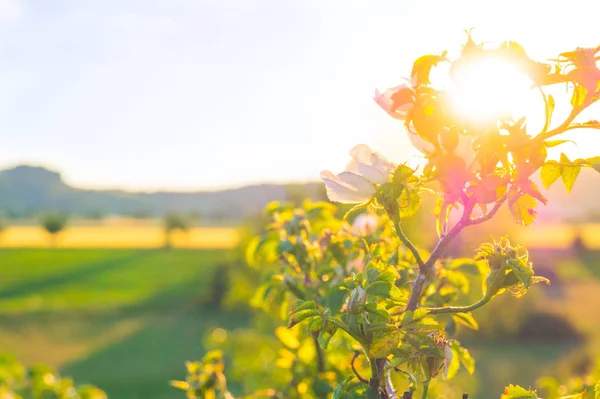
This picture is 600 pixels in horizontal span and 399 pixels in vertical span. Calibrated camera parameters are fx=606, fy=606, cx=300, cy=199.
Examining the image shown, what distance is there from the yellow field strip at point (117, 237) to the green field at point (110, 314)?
18.6ft

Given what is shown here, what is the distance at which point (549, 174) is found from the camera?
4.01ft

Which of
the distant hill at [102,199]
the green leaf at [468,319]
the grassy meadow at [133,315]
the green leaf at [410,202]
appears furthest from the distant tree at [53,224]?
the green leaf at [410,202]

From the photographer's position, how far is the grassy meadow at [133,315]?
2333 cm

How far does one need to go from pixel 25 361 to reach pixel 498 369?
18997mm

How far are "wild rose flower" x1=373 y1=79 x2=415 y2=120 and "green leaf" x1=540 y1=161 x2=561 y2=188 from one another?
308 millimetres

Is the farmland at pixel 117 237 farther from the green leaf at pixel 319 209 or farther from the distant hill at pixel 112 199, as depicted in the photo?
the green leaf at pixel 319 209

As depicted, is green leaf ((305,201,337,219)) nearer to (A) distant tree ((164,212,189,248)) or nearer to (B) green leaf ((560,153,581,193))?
(B) green leaf ((560,153,581,193))

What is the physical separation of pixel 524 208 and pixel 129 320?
3453cm

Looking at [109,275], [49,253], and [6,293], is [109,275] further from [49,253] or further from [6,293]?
[49,253]

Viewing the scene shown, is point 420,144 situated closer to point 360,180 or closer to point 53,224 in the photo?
point 360,180

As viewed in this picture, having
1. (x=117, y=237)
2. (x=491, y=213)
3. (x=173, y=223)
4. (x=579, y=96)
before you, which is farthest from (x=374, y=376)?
(x=117, y=237)

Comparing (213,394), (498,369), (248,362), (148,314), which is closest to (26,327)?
(148,314)

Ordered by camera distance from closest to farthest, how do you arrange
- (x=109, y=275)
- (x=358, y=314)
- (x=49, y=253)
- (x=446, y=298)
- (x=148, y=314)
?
(x=358, y=314) < (x=446, y=298) < (x=148, y=314) < (x=109, y=275) < (x=49, y=253)

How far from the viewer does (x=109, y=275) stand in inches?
1801
